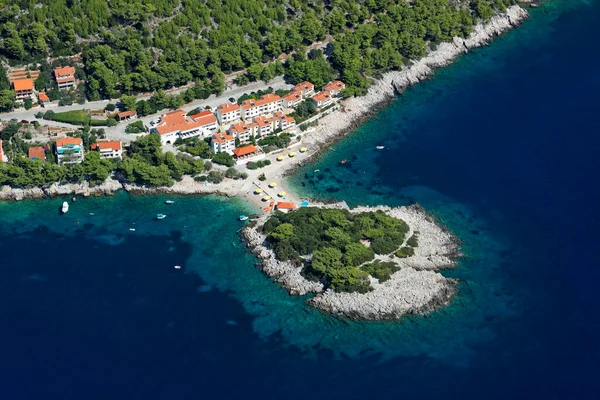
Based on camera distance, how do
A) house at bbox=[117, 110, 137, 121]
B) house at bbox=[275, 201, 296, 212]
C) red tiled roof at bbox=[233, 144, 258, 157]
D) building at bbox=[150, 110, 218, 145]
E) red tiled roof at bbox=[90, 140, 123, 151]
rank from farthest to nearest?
house at bbox=[117, 110, 137, 121], building at bbox=[150, 110, 218, 145], red tiled roof at bbox=[233, 144, 258, 157], red tiled roof at bbox=[90, 140, 123, 151], house at bbox=[275, 201, 296, 212]

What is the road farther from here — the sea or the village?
the sea

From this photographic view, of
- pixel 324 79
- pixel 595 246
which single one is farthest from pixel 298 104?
pixel 595 246

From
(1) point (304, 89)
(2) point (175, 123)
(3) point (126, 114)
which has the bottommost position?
(1) point (304, 89)

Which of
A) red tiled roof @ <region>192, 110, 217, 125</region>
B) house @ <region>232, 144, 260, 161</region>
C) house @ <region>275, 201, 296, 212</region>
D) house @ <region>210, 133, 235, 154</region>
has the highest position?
red tiled roof @ <region>192, 110, 217, 125</region>

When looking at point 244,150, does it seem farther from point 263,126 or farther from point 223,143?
point 263,126

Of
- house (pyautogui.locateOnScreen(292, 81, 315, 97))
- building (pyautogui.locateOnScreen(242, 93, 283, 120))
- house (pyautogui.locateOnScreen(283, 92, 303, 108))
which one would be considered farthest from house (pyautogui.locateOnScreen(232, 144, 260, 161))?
house (pyautogui.locateOnScreen(292, 81, 315, 97))

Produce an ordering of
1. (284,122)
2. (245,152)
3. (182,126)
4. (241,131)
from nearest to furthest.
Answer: (245,152), (182,126), (241,131), (284,122)

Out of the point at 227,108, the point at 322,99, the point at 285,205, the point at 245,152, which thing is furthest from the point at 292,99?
the point at 285,205
